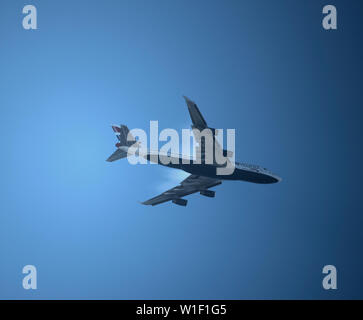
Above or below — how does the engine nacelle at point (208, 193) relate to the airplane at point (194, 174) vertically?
below

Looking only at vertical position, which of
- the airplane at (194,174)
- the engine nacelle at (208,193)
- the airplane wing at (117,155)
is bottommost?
the engine nacelle at (208,193)

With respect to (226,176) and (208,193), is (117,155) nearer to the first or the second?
(208,193)

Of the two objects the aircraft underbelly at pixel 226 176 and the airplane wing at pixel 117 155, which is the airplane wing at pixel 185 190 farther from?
the airplane wing at pixel 117 155

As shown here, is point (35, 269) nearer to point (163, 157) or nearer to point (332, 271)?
point (163, 157)

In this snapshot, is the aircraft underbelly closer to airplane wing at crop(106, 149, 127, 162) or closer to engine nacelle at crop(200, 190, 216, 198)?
engine nacelle at crop(200, 190, 216, 198)

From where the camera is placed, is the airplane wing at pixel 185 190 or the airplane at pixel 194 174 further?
the airplane wing at pixel 185 190

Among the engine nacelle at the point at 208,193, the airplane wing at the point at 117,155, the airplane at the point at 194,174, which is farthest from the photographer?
the engine nacelle at the point at 208,193

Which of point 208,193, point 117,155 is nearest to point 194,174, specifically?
point 208,193

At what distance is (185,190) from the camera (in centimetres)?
6638

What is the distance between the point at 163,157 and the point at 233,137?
11.9 m

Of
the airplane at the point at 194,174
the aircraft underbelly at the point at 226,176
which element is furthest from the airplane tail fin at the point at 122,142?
the aircraft underbelly at the point at 226,176

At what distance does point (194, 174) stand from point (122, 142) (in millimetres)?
12216

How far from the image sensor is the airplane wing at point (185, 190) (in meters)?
65.2
